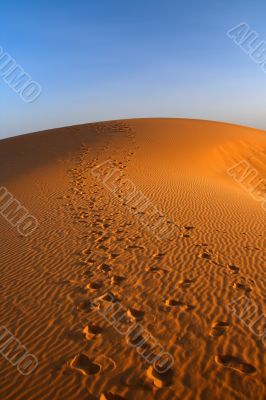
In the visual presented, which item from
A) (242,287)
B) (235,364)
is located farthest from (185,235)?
(235,364)

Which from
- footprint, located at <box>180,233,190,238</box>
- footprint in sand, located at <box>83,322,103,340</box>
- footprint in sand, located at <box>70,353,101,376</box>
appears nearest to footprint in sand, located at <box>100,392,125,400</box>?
footprint in sand, located at <box>70,353,101,376</box>

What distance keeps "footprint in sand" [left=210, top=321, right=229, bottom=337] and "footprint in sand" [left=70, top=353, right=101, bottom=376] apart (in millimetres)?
1856

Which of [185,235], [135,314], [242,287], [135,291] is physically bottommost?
[135,314]

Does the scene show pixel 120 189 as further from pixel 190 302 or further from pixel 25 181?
pixel 190 302

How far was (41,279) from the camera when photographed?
6.12m

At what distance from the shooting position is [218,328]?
4461 mm

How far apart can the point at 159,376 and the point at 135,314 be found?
129cm

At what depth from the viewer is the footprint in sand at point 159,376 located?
11.6ft

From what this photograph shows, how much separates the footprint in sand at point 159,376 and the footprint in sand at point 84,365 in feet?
2.37

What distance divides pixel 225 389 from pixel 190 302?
1.77 m

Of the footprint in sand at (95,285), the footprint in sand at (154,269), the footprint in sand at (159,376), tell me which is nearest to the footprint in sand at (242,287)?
the footprint in sand at (154,269)

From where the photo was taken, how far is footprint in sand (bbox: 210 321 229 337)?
171 inches

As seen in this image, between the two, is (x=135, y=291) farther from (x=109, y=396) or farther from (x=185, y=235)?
(x=185, y=235)

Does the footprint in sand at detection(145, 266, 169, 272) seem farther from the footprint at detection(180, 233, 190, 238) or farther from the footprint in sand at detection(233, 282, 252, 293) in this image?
the footprint at detection(180, 233, 190, 238)
